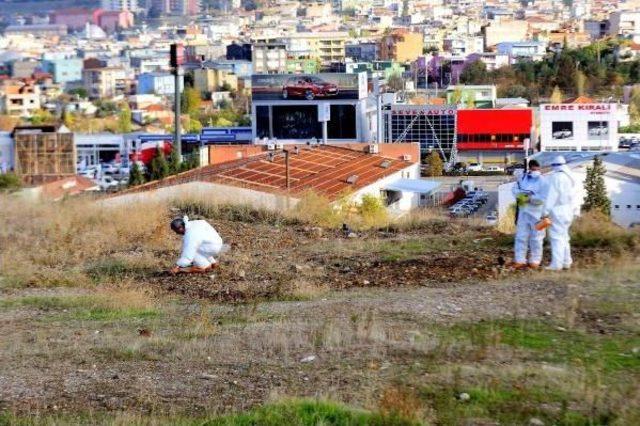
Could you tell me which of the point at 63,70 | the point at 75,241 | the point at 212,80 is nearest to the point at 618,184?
the point at 75,241

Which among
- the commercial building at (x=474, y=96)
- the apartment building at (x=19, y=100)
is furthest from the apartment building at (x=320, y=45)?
the commercial building at (x=474, y=96)

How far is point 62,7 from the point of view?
14325 cm

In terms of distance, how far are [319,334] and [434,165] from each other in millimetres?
22667

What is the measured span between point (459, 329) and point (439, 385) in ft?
2.76

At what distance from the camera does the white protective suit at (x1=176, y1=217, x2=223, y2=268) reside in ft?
23.1

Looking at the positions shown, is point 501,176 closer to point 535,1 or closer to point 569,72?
point 569,72

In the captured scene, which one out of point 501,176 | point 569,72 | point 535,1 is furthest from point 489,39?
point 501,176

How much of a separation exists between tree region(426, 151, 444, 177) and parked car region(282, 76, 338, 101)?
2495mm

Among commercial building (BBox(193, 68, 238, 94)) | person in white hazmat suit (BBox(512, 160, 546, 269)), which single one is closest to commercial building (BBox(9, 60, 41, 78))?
commercial building (BBox(193, 68, 238, 94))

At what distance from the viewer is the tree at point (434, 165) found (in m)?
27.5

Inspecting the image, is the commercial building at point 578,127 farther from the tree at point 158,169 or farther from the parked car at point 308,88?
the tree at point 158,169

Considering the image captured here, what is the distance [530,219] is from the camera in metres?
6.55

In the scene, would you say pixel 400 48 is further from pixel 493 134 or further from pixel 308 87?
pixel 308 87

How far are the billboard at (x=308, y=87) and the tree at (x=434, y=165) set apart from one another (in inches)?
77.1
